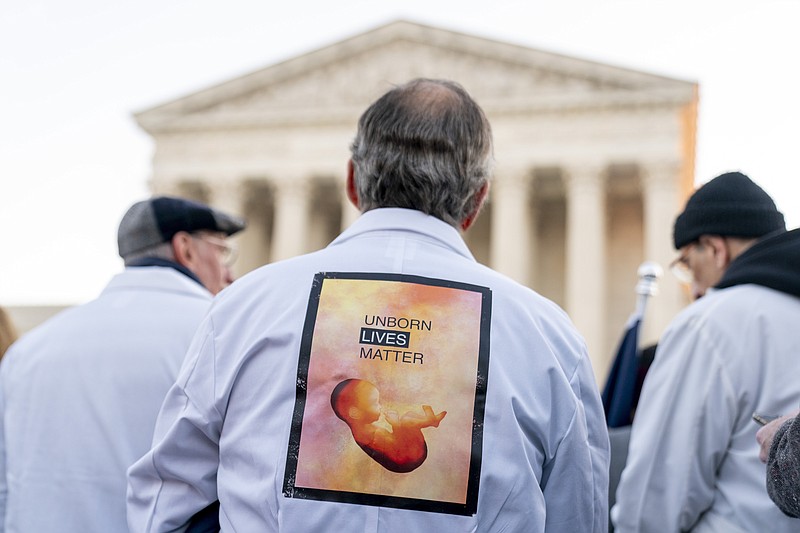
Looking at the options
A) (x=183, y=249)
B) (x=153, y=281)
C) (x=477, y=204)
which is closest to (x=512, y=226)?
(x=183, y=249)

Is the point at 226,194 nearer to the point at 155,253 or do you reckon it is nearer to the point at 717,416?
the point at 155,253

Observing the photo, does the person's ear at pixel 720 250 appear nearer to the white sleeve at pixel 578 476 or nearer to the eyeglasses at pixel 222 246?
the white sleeve at pixel 578 476

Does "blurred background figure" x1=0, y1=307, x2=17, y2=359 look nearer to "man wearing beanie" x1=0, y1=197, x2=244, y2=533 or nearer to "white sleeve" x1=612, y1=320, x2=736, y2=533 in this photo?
"man wearing beanie" x1=0, y1=197, x2=244, y2=533

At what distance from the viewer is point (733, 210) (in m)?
3.96

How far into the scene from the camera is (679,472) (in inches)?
131

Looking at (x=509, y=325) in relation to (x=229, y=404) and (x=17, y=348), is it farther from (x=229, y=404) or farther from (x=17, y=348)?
(x=17, y=348)

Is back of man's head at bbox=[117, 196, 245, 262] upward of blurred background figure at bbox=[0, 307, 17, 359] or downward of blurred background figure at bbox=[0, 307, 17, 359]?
upward

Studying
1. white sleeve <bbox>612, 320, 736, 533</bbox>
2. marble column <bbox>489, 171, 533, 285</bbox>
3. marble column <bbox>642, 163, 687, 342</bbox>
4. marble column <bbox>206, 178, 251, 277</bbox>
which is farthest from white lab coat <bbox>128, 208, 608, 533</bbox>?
marble column <bbox>206, 178, 251, 277</bbox>

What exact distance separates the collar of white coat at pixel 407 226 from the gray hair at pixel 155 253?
1.87 meters

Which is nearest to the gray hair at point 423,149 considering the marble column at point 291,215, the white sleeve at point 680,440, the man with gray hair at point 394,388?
the man with gray hair at point 394,388

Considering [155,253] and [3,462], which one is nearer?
[3,462]

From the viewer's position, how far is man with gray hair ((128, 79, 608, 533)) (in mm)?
2178

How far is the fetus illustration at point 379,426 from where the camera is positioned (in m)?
2.18

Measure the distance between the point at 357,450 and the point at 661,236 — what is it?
27.9m
